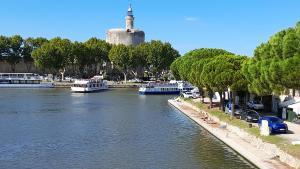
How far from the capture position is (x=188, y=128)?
51406mm

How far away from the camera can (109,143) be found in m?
41.7

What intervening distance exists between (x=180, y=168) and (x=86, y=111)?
42.2 meters

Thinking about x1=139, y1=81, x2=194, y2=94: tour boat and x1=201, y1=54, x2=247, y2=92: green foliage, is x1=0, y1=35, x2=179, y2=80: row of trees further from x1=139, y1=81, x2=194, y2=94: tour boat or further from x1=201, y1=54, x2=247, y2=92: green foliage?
x1=201, y1=54, x2=247, y2=92: green foliage

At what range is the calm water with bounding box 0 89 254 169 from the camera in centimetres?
3347

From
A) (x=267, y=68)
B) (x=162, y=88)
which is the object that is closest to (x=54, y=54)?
(x=162, y=88)

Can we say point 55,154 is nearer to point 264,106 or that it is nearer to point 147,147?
point 147,147

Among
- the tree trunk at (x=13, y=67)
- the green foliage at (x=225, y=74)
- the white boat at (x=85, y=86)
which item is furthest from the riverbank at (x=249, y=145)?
the tree trunk at (x=13, y=67)

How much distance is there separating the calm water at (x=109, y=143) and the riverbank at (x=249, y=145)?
25.4 inches

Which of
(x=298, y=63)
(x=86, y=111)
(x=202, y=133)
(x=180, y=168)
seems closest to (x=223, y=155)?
(x=180, y=168)

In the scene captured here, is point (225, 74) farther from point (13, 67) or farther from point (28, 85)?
point (13, 67)

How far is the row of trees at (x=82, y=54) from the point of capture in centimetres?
16488

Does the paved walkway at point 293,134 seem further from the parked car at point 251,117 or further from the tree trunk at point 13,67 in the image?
the tree trunk at point 13,67

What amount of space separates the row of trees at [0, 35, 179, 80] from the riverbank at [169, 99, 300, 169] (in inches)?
4454

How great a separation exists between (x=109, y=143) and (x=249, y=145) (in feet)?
38.1
